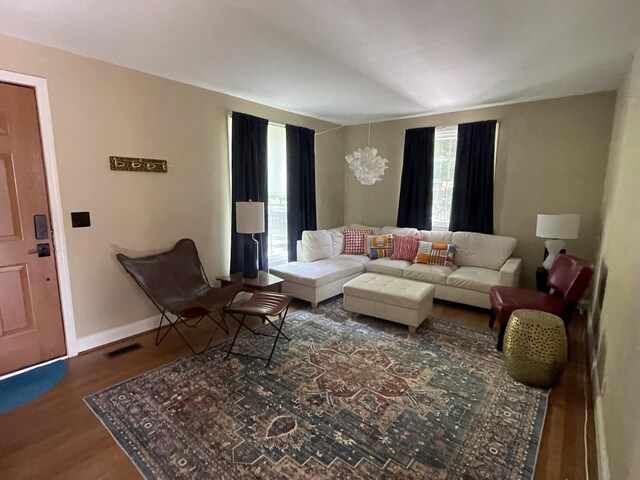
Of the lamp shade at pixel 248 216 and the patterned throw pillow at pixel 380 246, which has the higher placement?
the lamp shade at pixel 248 216

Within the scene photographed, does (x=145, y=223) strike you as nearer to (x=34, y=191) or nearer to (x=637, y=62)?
(x=34, y=191)

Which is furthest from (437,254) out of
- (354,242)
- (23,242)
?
(23,242)

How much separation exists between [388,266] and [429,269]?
0.51 m

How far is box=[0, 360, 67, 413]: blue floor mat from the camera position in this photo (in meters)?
2.16

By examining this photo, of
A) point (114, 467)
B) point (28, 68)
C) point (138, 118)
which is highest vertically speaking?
point (28, 68)

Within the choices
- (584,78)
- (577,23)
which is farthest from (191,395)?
(584,78)

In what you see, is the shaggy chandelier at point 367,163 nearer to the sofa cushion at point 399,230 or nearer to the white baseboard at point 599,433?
the sofa cushion at point 399,230

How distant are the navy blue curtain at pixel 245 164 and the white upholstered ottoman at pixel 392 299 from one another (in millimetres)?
1439

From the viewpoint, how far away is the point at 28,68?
7.84 ft

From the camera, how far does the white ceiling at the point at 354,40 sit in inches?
75.8

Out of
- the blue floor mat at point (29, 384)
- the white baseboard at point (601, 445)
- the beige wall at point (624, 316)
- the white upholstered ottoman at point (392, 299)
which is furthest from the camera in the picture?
the white upholstered ottoman at point (392, 299)

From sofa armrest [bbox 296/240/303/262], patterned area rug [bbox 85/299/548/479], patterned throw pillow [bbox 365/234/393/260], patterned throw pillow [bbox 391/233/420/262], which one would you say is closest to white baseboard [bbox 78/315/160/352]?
patterned area rug [bbox 85/299/548/479]

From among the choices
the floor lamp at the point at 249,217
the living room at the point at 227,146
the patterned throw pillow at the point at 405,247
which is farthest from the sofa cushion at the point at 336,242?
the living room at the point at 227,146

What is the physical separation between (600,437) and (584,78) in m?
3.15
